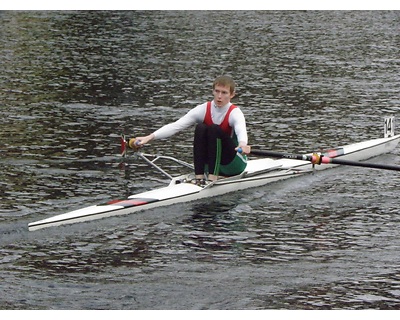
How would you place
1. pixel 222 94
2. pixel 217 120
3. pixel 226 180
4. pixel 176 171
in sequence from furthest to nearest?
pixel 176 171, pixel 226 180, pixel 217 120, pixel 222 94

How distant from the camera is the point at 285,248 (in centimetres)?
1394

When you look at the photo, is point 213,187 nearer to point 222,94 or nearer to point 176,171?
point 222,94

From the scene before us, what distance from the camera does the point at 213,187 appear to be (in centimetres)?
1628

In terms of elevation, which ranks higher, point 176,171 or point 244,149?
point 244,149

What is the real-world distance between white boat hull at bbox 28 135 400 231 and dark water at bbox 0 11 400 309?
161mm

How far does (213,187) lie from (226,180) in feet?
0.98

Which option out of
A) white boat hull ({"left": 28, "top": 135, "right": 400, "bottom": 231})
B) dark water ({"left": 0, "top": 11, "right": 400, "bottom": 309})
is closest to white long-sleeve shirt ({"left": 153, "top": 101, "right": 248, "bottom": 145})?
white boat hull ({"left": 28, "top": 135, "right": 400, "bottom": 231})

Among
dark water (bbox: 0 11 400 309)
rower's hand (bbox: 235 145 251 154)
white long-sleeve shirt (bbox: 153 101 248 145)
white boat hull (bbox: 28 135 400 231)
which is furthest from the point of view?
white long-sleeve shirt (bbox: 153 101 248 145)

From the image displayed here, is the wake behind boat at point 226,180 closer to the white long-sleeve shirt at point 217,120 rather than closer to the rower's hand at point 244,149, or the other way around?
the rower's hand at point 244,149

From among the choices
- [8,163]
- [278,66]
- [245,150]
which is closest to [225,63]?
[278,66]

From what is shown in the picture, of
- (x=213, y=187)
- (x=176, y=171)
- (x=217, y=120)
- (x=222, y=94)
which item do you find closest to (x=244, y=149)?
(x=217, y=120)

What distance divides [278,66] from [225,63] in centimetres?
145

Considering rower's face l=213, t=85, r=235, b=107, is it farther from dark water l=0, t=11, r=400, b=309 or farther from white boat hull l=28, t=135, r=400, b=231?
dark water l=0, t=11, r=400, b=309

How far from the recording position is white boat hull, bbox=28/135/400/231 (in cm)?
1471
